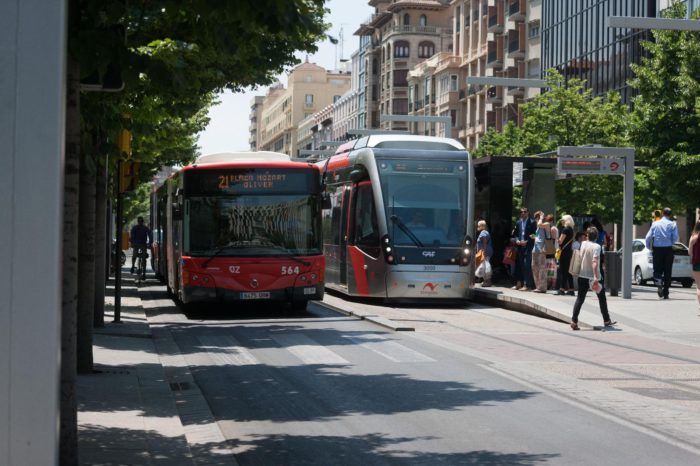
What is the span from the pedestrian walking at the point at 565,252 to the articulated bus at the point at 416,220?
193 centimetres

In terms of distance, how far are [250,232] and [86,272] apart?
897 cm

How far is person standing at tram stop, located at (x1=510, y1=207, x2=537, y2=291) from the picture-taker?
28156mm

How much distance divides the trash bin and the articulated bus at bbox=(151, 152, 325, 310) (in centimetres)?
698

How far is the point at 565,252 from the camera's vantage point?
26.1 meters

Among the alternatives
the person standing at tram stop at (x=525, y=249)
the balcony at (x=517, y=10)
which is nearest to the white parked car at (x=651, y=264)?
the person standing at tram stop at (x=525, y=249)

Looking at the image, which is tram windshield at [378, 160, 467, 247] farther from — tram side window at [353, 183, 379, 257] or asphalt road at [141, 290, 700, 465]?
asphalt road at [141, 290, 700, 465]

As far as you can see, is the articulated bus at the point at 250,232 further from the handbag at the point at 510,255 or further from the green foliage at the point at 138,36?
the green foliage at the point at 138,36

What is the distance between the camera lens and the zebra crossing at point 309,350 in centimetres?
1453

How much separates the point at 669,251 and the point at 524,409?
55.8 ft

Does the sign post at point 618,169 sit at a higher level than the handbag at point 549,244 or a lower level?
higher

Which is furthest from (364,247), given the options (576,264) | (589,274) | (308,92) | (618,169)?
(308,92)

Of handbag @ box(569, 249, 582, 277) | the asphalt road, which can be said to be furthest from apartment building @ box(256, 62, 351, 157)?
the asphalt road

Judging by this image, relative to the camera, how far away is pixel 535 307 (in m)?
23.5

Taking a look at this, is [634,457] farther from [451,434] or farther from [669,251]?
[669,251]
